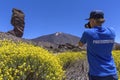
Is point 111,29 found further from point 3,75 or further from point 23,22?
point 23,22

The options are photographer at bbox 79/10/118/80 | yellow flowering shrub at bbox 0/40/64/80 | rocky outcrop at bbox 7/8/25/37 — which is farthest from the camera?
rocky outcrop at bbox 7/8/25/37

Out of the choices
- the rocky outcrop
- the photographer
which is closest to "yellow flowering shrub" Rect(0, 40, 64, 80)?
the photographer

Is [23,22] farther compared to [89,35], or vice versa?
[23,22]

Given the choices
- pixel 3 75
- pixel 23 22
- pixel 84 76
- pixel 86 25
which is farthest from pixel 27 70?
pixel 23 22

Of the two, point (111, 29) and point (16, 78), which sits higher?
point (111, 29)

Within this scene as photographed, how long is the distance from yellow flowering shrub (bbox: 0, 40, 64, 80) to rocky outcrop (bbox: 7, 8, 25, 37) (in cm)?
8014

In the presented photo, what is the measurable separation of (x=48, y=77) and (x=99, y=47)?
200 inches

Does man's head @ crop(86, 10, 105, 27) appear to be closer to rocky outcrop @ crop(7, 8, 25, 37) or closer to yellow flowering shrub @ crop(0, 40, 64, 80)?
yellow flowering shrub @ crop(0, 40, 64, 80)

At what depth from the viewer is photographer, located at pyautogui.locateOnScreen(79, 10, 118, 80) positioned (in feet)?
21.7

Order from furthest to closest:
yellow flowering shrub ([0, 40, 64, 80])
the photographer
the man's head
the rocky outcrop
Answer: the rocky outcrop
yellow flowering shrub ([0, 40, 64, 80])
the man's head
the photographer

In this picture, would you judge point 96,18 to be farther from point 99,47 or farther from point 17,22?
point 17,22

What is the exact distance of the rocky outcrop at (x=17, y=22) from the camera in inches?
3639

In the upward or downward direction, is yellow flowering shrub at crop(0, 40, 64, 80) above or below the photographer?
below

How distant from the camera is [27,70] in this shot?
11.4 metres
